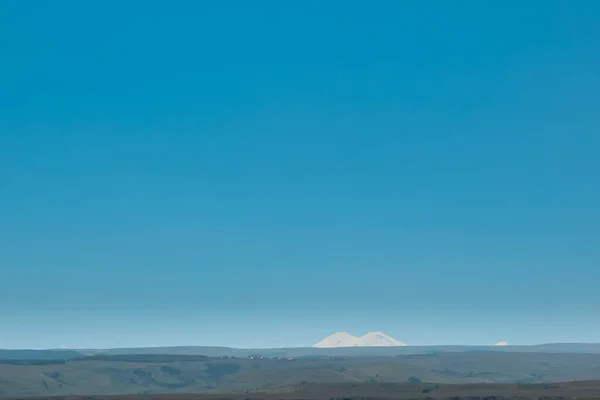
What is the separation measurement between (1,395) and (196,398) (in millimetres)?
76593

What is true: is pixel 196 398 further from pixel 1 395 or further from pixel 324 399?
pixel 1 395

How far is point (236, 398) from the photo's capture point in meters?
149

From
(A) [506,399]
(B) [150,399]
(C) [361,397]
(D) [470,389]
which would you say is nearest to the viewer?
(A) [506,399]

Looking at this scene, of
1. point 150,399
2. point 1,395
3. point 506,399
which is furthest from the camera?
point 1,395

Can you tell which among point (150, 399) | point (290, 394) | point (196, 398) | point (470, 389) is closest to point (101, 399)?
point (150, 399)

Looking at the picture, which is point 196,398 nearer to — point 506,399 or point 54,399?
point 54,399

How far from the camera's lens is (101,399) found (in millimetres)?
155625

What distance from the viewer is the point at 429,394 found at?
156m

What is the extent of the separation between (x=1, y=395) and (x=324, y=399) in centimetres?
10439

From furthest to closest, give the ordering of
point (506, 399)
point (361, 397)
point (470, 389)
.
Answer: point (470, 389), point (361, 397), point (506, 399)

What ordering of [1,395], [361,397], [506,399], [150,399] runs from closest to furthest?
1. [506,399]
2. [361,397]
3. [150,399]
4. [1,395]

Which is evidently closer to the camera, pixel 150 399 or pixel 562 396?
pixel 562 396

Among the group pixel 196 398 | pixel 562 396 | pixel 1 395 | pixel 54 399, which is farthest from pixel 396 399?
pixel 1 395

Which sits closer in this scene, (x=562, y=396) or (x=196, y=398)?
(x=562, y=396)
